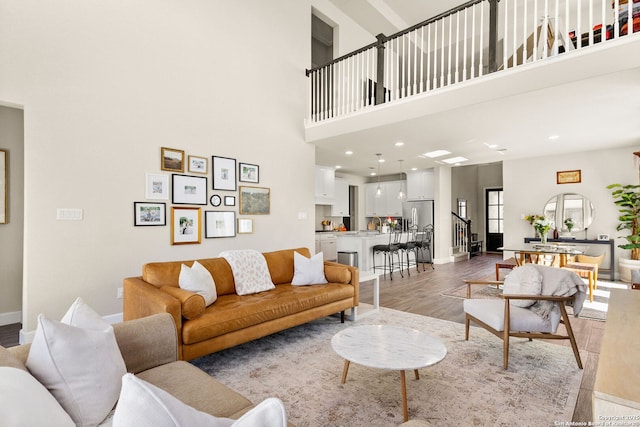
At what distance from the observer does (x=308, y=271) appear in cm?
376

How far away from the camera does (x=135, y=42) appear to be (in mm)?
3777

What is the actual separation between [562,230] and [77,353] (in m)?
8.50

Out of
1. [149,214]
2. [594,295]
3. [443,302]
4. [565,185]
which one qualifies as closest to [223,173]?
[149,214]

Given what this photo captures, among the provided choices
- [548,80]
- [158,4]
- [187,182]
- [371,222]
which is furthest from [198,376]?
[371,222]

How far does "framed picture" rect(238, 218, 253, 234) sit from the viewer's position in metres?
4.81

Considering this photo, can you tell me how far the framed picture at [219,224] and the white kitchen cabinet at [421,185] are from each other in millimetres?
5984

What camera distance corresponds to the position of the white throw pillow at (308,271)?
3.74m

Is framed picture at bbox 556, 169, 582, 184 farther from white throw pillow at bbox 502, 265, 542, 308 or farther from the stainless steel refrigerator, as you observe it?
white throw pillow at bbox 502, 265, 542, 308

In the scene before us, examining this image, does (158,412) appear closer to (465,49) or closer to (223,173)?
(223,173)

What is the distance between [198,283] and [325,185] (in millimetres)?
5799

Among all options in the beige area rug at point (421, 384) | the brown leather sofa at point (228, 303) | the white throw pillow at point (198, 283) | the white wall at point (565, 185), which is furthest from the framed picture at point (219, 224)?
the white wall at point (565, 185)

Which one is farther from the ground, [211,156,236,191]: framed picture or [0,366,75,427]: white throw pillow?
[211,156,236,191]: framed picture

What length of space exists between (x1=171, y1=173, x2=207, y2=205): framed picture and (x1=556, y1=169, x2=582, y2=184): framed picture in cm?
734

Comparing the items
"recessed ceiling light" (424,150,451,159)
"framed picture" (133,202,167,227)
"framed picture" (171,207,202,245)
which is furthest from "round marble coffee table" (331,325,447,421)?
"recessed ceiling light" (424,150,451,159)
